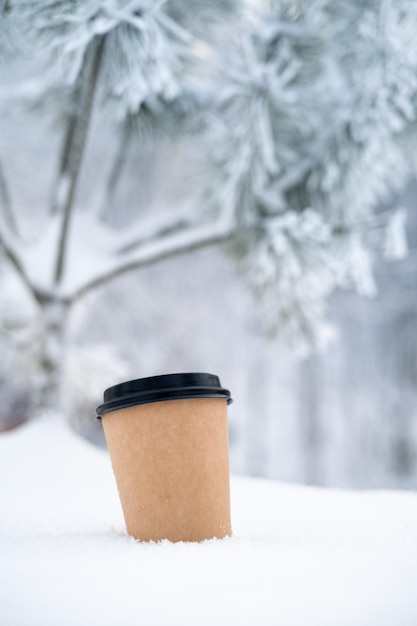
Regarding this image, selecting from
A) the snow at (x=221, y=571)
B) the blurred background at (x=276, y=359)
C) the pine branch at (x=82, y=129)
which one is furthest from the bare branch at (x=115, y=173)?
the blurred background at (x=276, y=359)

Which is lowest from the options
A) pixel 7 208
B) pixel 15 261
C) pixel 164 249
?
pixel 15 261

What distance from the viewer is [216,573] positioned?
2.03 ft

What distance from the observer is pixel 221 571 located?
0.63 metres

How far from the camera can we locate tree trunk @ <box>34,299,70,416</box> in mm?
1894

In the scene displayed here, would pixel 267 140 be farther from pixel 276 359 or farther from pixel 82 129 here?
pixel 276 359

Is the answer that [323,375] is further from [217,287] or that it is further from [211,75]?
[211,75]

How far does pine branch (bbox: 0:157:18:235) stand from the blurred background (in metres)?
2.10

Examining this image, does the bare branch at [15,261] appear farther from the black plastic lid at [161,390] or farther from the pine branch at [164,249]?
the black plastic lid at [161,390]

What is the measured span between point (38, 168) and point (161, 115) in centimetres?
168

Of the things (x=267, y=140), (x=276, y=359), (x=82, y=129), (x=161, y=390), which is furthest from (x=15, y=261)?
(x=276, y=359)

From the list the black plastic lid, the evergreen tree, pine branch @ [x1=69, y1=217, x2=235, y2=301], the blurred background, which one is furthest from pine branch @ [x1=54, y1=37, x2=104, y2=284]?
the blurred background

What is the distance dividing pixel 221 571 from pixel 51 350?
1435 mm

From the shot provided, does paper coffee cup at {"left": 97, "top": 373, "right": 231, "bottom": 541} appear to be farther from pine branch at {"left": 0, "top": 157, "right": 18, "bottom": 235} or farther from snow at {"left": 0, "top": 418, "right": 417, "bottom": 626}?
pine branch at {"left": 0, "top": 157, "right": 18, "bottom": 235}

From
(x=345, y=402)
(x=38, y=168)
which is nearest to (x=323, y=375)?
(x=345, y=402)
